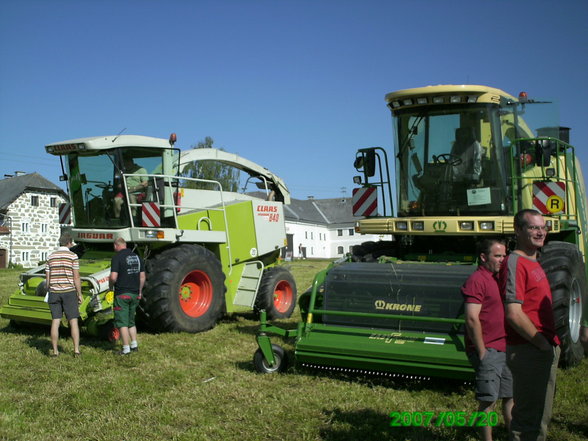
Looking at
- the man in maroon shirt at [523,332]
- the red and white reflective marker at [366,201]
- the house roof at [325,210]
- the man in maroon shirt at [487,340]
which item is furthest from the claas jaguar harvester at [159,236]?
the house roof at [325,210]

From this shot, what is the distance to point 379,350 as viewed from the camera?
578 centimetres

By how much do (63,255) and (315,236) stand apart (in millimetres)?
61324

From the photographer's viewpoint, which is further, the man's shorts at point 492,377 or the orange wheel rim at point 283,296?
the orange wheel rim at point 283,296

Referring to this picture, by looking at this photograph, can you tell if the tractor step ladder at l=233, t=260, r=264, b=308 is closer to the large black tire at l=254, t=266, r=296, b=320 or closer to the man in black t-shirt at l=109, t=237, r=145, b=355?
the large black tire at l=254, t=266, r=296, b=320

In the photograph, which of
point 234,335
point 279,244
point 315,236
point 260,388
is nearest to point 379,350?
point 260,388

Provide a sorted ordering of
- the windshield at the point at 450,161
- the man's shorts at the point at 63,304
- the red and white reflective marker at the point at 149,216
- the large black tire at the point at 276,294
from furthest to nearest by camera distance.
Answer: the large black tire at the point at 276,294
the red and white reflective marker at the point at 149,216
the man's shorts at the point at 63,304
the windshield at the point at 450,161

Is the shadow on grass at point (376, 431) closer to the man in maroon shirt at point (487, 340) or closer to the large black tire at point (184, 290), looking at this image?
the man in maroon shirt at point (487, 340)

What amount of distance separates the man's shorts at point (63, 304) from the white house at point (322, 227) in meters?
55.7

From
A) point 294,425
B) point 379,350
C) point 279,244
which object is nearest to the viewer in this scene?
point 294,425

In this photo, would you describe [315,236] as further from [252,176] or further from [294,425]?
[294,425]

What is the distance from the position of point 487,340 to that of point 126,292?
16.7 feet

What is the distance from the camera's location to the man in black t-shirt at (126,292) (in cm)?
761

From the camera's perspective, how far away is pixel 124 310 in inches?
302
